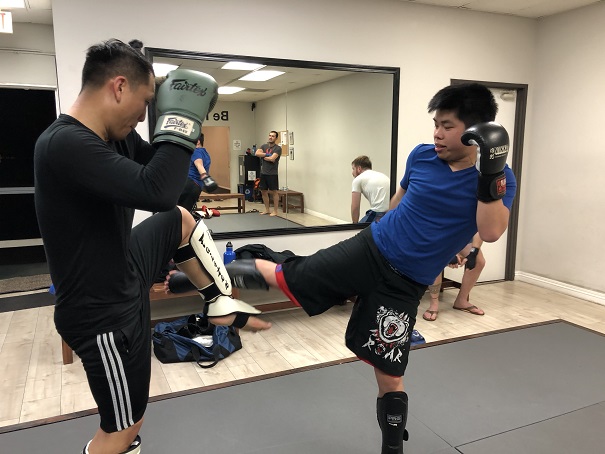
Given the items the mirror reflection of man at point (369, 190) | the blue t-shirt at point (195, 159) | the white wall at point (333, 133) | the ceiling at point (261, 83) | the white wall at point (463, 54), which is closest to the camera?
the white wall at point (463, 54)

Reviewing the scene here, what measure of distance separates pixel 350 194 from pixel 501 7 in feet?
7.29

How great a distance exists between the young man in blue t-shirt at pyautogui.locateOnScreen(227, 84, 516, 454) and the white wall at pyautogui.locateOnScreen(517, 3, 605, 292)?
11.1ft

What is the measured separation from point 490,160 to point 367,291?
62 cm

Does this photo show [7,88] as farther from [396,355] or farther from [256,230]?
[396,355]

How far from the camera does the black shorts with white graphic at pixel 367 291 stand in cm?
165

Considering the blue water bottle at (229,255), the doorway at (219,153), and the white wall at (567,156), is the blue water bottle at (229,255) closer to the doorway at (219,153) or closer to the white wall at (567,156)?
the doorway at (219,153)

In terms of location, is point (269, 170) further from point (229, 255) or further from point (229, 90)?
point (229, 255)

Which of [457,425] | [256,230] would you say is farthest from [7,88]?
[457,425]

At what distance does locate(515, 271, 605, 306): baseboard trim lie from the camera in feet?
14.2

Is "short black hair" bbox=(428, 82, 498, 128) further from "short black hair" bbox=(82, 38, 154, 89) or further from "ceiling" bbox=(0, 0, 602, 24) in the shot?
"ceiling" bbox=(0, 0, 602, 24)

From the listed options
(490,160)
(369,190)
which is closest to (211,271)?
(490,160)

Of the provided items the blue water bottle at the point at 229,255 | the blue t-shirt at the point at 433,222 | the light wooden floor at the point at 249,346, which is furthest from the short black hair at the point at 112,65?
the blue water bottle at the point at 229,255

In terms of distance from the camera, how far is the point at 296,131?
418 centimetres

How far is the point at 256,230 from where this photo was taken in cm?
385
